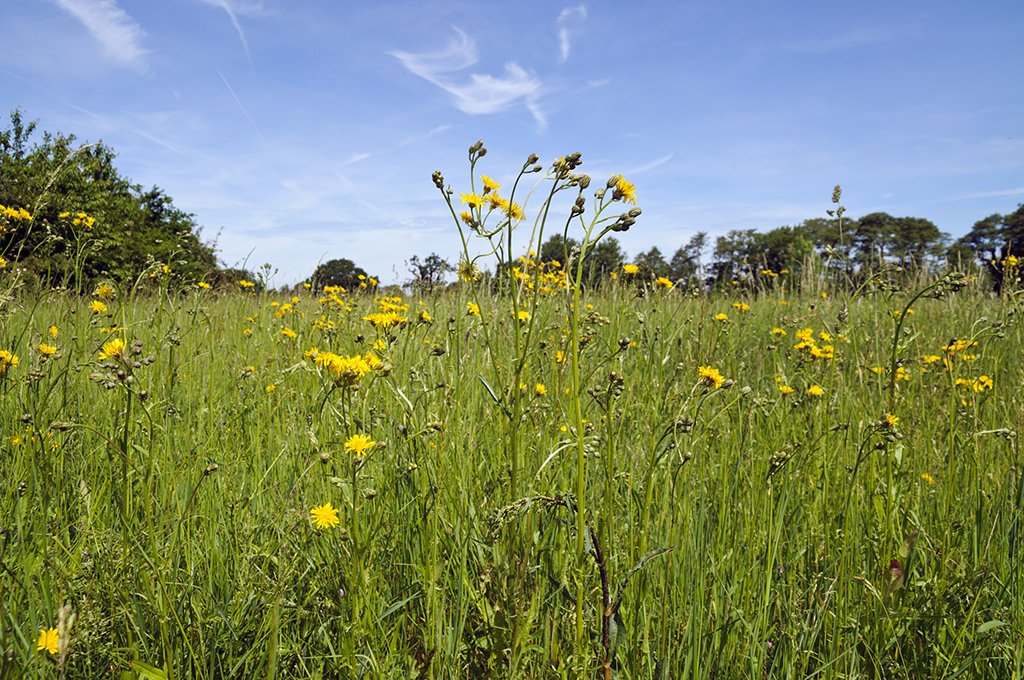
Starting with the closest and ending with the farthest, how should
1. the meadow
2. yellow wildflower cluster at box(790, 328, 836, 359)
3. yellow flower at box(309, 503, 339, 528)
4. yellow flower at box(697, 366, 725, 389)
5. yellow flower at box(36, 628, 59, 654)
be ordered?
yellow flower at box(36, 628, 59, 654), the meadow, yellow flower at box(309, 503, 339, 528), yellow flower at box(697, 366, 725, 389), yellow wildflower cluster at box(790, 328, 836, 359)

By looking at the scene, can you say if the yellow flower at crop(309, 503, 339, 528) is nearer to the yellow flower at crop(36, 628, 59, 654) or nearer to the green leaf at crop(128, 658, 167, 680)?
the green leaf at crop(128, 658, 167, 680)

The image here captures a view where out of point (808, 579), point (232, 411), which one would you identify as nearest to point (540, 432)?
point (808, 579)

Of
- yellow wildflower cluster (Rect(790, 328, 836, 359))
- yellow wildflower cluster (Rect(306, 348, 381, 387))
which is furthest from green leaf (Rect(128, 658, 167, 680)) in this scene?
yellow wildflower cluster (Rect(790, 328, 836, 359))

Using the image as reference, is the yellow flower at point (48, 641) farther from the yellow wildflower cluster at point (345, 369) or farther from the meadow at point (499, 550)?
the yellow wildflower cluster at point (345, 369)

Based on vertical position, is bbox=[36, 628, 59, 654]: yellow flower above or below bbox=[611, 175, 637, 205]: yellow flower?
below

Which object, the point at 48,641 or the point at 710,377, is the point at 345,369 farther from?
the point at 710,377

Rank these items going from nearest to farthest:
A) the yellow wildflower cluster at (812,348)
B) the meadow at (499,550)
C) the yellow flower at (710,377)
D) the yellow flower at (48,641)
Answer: the yellow flower at (48,641)
the meadow at (499,550)
the yellow flower at (710,377)
the yellow wildflower cluster at (812,348)

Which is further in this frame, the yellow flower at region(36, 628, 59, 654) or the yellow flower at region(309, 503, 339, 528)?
the yellow flower at region(309, 503, 339, 528)

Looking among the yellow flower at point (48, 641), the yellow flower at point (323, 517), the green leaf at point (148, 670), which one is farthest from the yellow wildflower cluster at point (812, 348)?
the yellow flower at point (48, 641)

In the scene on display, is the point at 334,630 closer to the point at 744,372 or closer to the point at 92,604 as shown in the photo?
the point at 92,604

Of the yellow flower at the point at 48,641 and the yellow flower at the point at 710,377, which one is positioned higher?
the yellow flower at the point at 710,377

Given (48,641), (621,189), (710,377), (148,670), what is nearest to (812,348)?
(710,377)

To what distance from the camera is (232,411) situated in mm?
2482

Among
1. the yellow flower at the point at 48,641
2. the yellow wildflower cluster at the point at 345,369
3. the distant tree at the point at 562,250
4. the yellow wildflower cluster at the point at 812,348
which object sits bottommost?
the yellow flower at the point at 48,641
